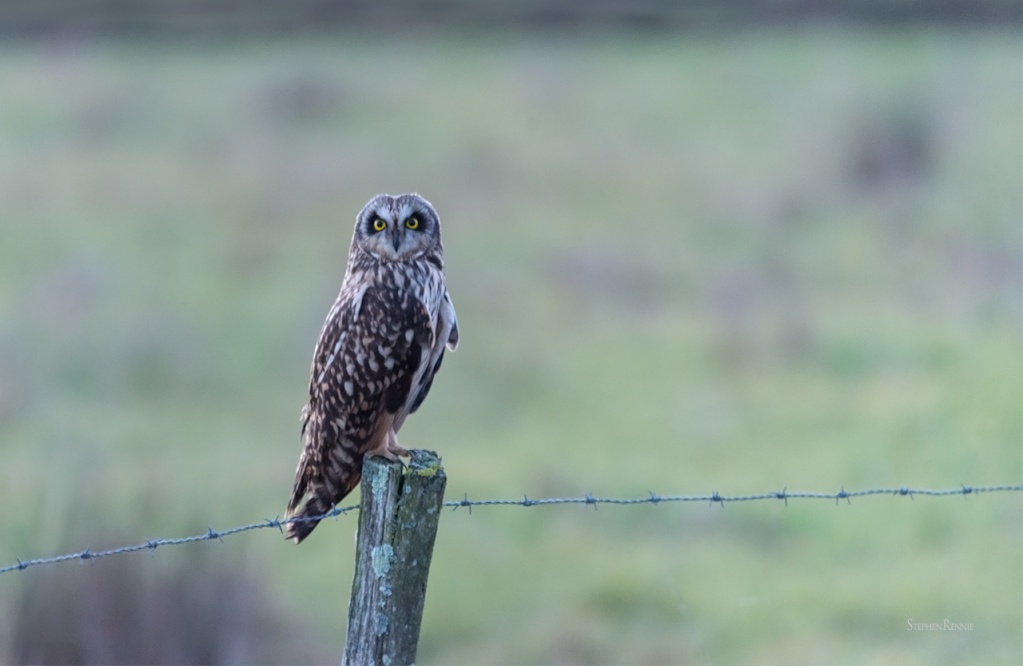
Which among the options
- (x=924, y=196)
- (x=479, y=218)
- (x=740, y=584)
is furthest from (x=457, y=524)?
(x=924, y=196)

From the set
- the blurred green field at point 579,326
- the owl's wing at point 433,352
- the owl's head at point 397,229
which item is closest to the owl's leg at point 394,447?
the owl's wing at point 433,352

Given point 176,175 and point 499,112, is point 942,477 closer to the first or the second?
point 176,175

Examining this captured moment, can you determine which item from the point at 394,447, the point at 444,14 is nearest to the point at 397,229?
the point at 394,447

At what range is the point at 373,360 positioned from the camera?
4930 millimetres

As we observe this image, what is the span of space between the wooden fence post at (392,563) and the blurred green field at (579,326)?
3.11m

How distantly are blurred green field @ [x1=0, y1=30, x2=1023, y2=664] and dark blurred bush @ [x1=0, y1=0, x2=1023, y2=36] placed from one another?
1226mm

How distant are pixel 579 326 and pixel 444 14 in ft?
48.4

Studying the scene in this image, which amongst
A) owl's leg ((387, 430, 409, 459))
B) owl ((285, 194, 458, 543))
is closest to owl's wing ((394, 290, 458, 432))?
owl ((285, 194, 458, 543))

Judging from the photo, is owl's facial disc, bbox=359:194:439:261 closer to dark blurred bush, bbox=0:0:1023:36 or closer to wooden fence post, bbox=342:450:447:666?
wooden fence post, bbox=342:450:447:666

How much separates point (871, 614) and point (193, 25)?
802 inches

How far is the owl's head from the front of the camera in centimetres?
522

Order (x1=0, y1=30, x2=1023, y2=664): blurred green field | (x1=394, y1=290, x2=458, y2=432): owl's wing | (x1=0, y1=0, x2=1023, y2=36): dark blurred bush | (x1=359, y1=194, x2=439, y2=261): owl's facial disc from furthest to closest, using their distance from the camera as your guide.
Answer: (x1=0, y1=0, x2=1023, y2=36): dark blurred bush → (x1=0, y1=30, x2=1023, y2=664): blurred green field → (x1=359, y1=194, x2=439, y2=261): owl's facial disc → (x1=394, y1=290, x2=458, y2=432): owl's wing

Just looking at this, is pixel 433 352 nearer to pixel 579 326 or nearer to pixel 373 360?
pixel 373 360

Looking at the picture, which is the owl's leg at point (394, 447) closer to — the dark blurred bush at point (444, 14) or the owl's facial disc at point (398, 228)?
the owl's facial disc at point (398, 228)
